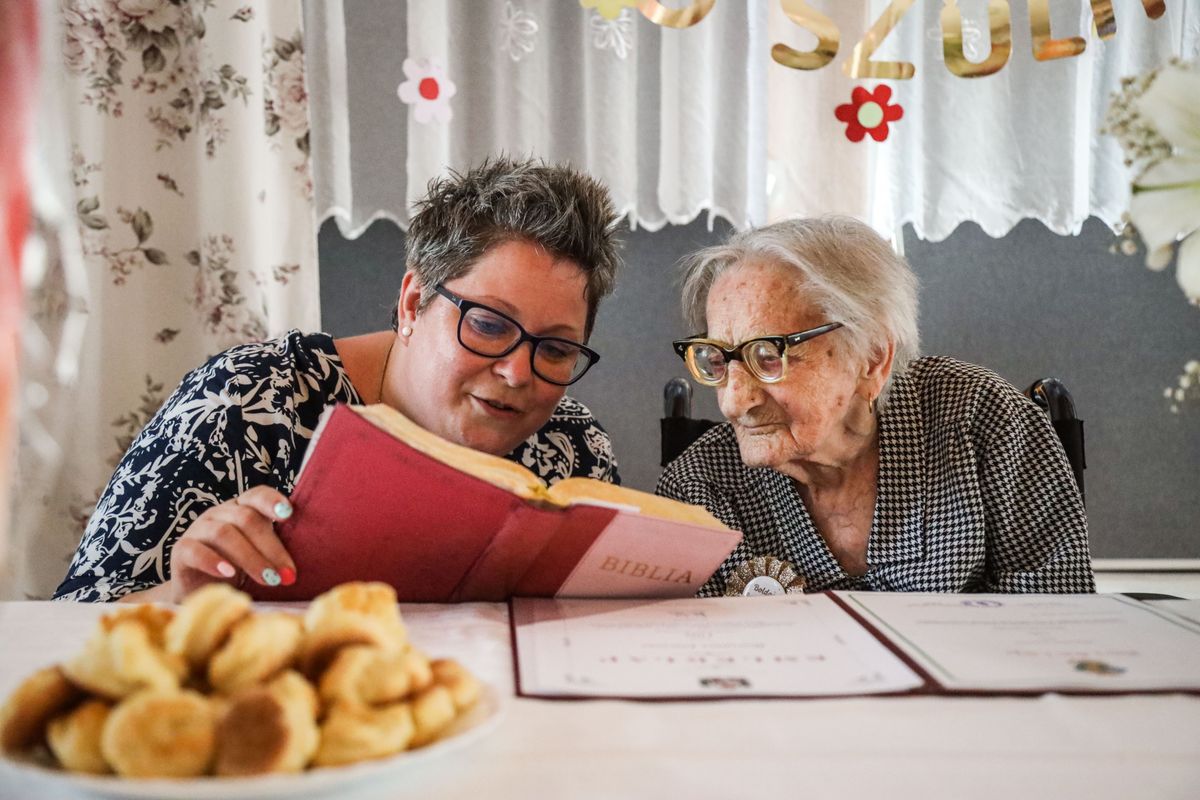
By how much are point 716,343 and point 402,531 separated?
672 millimetres

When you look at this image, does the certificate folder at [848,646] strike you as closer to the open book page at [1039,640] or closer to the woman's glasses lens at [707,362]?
the open book page at [1039,640]

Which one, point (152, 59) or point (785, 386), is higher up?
point (152, 59)

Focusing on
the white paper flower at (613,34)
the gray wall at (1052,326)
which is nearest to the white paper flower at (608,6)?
the white paper flower at (613,34)

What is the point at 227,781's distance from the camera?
1.41 ft

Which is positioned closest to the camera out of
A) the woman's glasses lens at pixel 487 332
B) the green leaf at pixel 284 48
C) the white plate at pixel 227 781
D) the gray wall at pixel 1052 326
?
the white plate at pixel 227 781

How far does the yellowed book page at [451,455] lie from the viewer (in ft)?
2.64

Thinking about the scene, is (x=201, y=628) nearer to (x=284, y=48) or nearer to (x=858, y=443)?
(x=858, y=443)

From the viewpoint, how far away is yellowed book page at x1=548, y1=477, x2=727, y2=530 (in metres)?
0.88

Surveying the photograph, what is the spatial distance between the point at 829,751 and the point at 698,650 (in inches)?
8.1

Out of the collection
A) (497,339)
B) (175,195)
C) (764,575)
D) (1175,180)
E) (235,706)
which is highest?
(175,195)

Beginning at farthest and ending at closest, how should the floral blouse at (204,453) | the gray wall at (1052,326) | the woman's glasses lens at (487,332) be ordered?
the gray wall at (1052,326), the woman's glasses lens at (487,332), the floral blouse at (204,453)

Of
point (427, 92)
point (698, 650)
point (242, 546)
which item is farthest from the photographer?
point (427, 92)

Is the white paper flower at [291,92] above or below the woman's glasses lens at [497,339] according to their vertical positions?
above

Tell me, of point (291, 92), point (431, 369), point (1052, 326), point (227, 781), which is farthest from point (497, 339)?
point (1052, 326)
